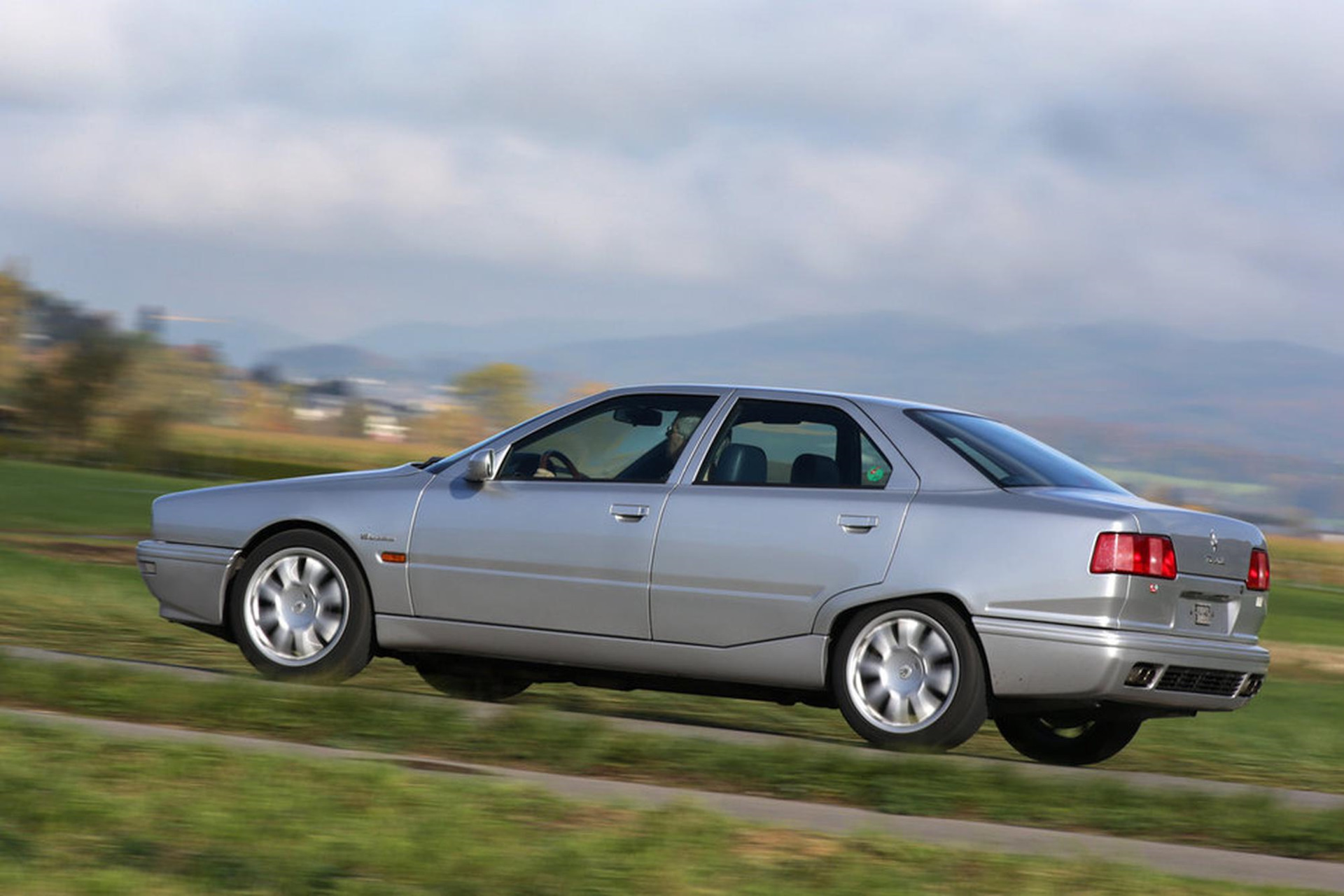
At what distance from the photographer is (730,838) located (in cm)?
516

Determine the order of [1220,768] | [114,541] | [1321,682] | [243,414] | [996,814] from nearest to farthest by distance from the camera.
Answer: [996,814]
[1220,768]
[1321,682]
[114,541]
[243,414]

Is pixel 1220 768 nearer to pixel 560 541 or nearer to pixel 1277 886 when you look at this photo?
pixel 560 541

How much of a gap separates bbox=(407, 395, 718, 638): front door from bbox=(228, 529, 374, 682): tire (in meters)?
0.32

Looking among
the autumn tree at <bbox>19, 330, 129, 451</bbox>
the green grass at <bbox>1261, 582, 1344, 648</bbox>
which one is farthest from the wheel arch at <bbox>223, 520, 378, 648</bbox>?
the autumn tree at <bbox>19, 330, 129, 451</bbox>

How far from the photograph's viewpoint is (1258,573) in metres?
7.91

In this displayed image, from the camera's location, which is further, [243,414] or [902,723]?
[243,414]

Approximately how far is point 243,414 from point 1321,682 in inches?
4394

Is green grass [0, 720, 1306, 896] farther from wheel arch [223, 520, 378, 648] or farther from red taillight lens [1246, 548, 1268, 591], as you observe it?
red taillight lens [1246, 548, 1268, 591]

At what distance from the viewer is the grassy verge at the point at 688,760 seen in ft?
20.6

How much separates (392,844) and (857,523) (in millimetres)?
3334

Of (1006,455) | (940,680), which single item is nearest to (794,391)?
(1006,455)

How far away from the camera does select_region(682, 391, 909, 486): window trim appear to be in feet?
25.7

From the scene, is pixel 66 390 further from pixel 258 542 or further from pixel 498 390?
pixel 258 542

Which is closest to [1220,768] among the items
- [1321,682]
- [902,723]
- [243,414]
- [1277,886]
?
[902,723]
